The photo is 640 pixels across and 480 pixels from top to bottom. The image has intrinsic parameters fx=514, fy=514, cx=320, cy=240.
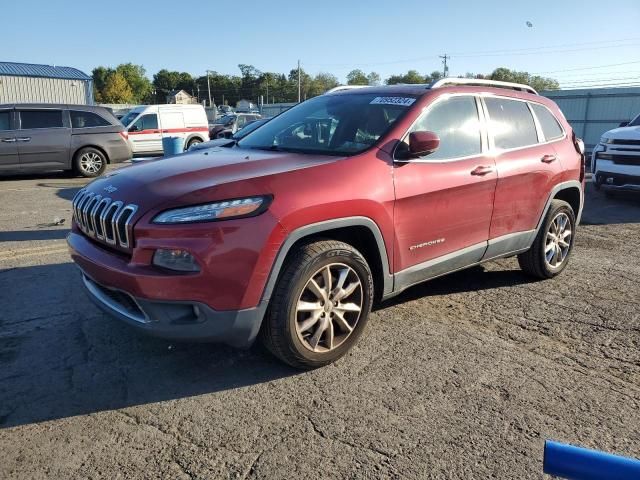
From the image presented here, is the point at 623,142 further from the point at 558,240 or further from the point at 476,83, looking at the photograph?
the point at 476,83

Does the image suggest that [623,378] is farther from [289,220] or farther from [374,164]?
[289,220]

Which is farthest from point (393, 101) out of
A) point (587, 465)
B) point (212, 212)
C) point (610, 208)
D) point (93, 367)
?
point (610, 208)

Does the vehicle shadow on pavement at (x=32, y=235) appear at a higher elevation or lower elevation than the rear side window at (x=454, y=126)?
lower

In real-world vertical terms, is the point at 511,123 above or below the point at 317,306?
above

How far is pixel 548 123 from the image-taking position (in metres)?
4.88

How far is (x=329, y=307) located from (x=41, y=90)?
29201 mm

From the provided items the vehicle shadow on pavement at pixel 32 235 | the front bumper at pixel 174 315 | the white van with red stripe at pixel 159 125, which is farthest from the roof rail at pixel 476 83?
the white van with red stripe at pixel 159 125

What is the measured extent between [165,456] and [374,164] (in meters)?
2.06

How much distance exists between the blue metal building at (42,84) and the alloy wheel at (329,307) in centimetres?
2840

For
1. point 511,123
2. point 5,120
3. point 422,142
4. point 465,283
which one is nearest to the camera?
point 422,142

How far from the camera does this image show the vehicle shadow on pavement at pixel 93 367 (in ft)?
9.34

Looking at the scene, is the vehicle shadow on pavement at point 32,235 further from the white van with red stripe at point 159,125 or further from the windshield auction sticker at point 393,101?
the white van with red stripe at point 159,125

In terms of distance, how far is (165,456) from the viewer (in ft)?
7.93

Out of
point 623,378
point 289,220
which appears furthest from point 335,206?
point 623,378
